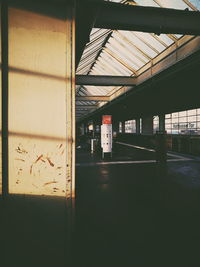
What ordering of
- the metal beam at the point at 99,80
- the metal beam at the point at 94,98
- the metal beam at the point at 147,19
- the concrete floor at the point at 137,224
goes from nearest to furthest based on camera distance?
1. the concrete floor at the point at 137,224
2. the metal beam at the point at 147,19
3. the metal beam at the point at 99,80
4. the metal beam at the point at 94,98

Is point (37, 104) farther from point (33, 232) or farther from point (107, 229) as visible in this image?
point (107, 229)

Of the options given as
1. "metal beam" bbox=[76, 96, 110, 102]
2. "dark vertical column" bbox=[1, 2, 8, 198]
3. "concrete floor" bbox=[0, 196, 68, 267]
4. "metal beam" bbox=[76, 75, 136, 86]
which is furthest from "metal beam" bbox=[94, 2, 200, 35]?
"metal beam" bbox=[76, 96, 110, 102]

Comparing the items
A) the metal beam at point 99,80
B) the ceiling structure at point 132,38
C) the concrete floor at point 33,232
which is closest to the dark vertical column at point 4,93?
the concrete floor at point 33,232

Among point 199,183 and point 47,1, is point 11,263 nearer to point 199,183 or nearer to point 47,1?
point 47,1

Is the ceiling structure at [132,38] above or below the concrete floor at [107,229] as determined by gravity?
above

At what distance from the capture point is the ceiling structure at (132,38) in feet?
13.9

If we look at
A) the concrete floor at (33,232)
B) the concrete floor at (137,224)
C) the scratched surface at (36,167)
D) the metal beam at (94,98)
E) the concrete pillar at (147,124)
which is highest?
the metal beam at (94,98)

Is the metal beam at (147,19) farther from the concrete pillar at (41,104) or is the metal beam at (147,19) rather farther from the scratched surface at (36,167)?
the scratched surface at (36,167)

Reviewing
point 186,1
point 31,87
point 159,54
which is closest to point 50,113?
point 31,87

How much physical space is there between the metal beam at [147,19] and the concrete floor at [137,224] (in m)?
4.39

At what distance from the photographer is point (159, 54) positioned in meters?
7.81

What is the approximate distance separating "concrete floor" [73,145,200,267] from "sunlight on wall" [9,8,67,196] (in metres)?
1.33

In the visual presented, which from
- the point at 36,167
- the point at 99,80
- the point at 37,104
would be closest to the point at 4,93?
the point at 37,104

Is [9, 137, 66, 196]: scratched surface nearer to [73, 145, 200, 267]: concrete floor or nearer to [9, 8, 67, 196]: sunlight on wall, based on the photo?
[9, 8, 67, 196]: sunlight on wall
